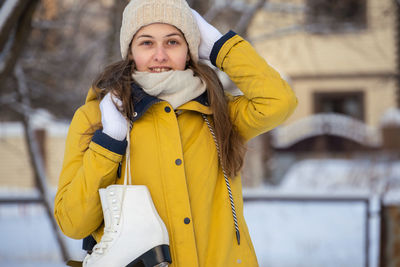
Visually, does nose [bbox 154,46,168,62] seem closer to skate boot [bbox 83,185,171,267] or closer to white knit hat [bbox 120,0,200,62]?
white knit hat [bbox 120,0,200,62]

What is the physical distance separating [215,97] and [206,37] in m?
0.29

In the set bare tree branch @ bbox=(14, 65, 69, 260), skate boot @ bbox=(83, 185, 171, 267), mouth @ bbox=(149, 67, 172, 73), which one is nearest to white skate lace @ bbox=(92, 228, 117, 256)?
skate boot @ bbox=(83, 185, 171, 267)

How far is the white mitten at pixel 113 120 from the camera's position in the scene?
1529 mm

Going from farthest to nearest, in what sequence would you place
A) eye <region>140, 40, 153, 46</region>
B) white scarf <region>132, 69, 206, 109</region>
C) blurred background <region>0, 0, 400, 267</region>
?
blurred background <region>0, 0, 400, 267</region> → eye <region>140, 40, 153, 46</region> → white scarf <region>132, 69, 206, 109</region>

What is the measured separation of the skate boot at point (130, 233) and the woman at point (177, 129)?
116mm

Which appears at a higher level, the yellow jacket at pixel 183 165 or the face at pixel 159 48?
the face at pixel 159 48

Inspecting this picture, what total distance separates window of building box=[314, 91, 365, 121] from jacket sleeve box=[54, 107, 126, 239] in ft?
48.9

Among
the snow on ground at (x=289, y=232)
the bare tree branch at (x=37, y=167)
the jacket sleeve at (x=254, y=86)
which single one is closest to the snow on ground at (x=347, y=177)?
the snow on ground at (x=289, y=232)

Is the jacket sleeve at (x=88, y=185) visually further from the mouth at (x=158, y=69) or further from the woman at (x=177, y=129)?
the mouth at (x=158, y=69)

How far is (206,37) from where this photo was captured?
6.01ft

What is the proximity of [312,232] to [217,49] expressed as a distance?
455 centimetres

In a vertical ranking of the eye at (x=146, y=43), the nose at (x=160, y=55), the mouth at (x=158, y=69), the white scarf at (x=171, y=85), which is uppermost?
the eye at (x=146, y=43)

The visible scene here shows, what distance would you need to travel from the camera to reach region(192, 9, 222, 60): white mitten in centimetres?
183

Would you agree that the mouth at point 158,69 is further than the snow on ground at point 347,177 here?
No
